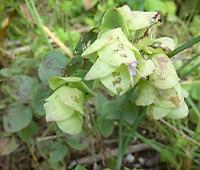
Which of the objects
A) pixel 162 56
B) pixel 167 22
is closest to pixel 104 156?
pixel 162 56

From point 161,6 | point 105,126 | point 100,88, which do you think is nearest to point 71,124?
point 105,126

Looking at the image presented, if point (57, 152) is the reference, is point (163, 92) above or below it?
above

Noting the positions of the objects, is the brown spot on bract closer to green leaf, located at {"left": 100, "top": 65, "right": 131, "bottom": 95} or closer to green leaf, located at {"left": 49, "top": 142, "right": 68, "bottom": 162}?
green leaf, located at {"left": 100, "top": 65, "right": 131, "bottom": 95}

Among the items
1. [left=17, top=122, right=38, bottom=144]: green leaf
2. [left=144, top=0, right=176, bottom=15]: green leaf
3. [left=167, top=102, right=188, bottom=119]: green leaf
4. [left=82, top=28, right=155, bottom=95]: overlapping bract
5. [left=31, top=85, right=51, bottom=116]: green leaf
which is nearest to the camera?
[left=82, top=28, right=155, bottom=95]: overlapping bract

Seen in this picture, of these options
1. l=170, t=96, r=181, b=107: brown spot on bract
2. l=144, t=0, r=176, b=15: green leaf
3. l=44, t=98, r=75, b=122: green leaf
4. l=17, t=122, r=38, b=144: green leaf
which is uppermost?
l=44, t=98, r=75, b=122: green leaf

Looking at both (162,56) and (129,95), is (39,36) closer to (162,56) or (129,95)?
(129,95)

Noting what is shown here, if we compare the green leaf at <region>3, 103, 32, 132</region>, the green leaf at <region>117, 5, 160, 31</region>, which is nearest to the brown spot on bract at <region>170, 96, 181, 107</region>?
the green leaf at <region>117, 5, 160, 31</region>

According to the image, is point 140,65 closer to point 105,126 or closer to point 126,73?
point 126,73
